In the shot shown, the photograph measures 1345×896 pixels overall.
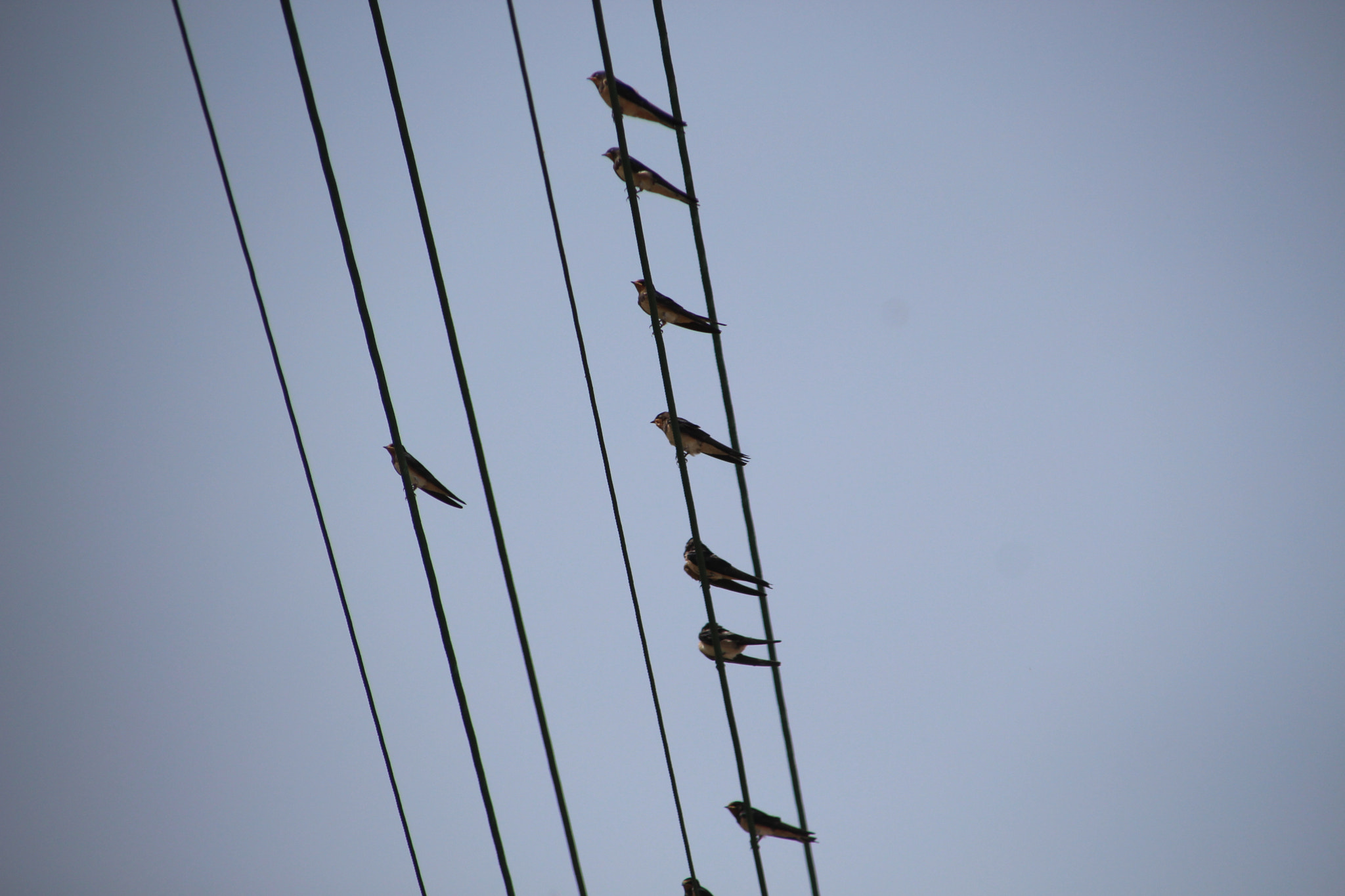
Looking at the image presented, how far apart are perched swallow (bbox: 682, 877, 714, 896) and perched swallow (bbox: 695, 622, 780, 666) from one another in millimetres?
1166

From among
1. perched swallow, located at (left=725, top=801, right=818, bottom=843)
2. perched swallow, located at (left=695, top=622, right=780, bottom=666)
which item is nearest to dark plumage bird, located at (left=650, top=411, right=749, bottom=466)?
perched swallow, located at (left=695, top=622, right=780, bottom=666)

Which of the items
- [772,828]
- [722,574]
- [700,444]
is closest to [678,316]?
[700,444]

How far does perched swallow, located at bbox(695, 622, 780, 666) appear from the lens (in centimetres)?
505

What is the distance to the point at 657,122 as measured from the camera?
16.6 feet

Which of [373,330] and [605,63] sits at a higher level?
[605,63]

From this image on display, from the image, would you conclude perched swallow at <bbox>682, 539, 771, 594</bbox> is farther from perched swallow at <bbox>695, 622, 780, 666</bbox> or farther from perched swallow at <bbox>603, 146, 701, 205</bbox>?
perched swallow at <bbox>603, 146, 701, 205</bbox>

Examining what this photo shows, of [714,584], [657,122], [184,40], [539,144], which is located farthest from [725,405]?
[184,40]

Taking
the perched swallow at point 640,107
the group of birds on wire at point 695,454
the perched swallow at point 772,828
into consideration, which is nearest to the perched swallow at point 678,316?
the group of birds on wire at point 695,454

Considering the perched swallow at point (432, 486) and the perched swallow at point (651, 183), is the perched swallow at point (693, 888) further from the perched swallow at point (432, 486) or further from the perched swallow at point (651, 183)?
the perched swallow at point (651, 183)

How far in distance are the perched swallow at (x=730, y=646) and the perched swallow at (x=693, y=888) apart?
117 centimetres

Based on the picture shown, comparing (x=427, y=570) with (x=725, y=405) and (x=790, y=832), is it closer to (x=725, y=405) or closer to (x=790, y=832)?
(x=725, y=405)

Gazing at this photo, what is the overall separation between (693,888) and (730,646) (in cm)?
168

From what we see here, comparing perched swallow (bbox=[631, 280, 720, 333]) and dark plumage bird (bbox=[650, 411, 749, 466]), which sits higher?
perched swallow (bbox=[631, 280, 720, 333])

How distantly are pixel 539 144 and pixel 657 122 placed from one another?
4.34 feet
